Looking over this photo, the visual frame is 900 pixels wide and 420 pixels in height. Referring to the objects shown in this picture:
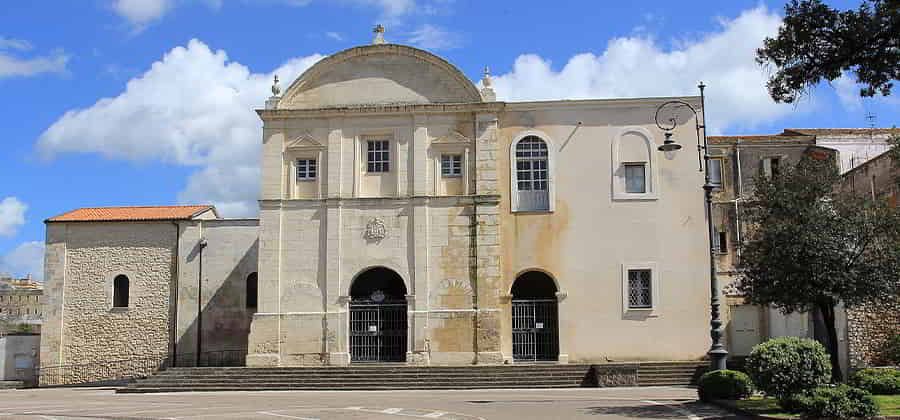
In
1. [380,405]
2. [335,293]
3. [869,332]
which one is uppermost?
[335,293]

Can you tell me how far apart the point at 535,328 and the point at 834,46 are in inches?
755

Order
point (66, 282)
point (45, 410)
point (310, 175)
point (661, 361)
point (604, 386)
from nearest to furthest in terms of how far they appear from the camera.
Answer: point (45, 410) → point (604, 386) → point (661, 361) → point (310, 175) → point (66, 282)

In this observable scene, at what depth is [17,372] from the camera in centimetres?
3778

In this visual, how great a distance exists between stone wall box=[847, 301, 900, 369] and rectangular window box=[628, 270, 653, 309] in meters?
6.70

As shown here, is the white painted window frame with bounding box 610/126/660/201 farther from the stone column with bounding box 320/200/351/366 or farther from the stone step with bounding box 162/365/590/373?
the stone column with bounding box 320/200/351/366

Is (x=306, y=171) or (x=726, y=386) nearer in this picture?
(x=726, y=386)

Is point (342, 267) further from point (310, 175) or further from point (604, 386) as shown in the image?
point (604, 386)

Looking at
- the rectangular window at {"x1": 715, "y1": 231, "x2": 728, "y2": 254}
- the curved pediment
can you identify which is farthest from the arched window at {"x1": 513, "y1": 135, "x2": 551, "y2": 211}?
the rectangular window at {"x1": 715, "y1": 231, "x2": 728, "y2": 254}

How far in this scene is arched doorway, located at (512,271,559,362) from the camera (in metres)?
33.7

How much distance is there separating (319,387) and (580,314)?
9656 mm

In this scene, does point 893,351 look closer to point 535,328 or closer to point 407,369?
point 535,328

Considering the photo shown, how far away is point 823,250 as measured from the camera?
Answer: 74.6ft

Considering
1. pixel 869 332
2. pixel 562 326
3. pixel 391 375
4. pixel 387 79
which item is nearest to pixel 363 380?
pixel 391 375

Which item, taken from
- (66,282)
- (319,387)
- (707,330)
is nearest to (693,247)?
(707,330)
